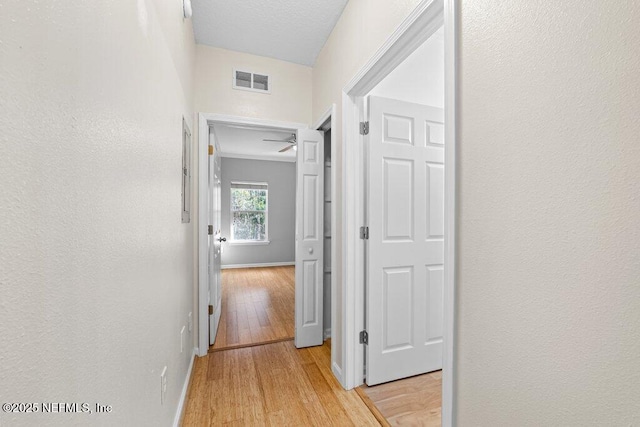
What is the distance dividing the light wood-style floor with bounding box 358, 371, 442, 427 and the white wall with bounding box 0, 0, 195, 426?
4.19 feet

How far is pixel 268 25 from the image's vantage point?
7.04 feet

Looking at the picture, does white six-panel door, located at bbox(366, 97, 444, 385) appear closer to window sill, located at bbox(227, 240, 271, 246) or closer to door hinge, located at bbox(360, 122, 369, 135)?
door hinge, located at bbox(360, 122, 369, 135)

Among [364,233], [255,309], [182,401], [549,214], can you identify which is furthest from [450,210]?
[255,309]

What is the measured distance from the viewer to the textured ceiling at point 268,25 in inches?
76.7

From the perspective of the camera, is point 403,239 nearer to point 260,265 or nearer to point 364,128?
point 364,128

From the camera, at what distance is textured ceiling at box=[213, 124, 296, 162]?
4488mm

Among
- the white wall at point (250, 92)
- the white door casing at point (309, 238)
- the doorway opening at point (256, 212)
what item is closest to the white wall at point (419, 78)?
the white door casing at point (309, 238)

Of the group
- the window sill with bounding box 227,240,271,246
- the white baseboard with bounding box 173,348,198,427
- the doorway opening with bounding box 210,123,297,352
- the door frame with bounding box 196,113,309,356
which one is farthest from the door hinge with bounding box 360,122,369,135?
the window sill with bounding box 227,240,271,246

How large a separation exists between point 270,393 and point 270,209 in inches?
196

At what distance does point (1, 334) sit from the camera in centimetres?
37

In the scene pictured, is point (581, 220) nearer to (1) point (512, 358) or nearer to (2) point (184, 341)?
(1) point (512, 358)

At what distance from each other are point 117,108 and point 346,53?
A: 1650mm

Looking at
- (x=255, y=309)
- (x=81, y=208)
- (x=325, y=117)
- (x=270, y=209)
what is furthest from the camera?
(x=270, y=209)

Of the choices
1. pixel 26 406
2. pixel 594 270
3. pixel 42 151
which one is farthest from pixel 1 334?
pixel 594 270
